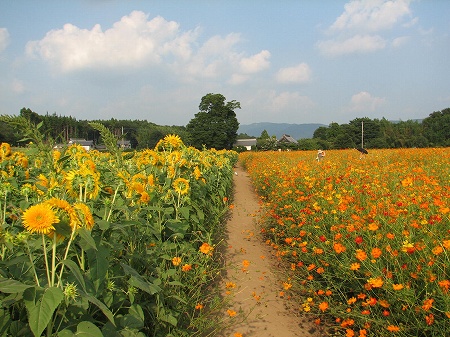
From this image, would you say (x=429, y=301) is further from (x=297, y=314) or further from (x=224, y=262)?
(x=224, y=262)

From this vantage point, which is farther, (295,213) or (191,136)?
(191,136)

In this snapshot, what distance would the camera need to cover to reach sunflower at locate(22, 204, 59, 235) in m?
1.02

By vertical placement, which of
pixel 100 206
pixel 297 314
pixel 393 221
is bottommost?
pixel 297 314

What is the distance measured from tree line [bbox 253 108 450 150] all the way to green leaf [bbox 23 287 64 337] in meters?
35.0

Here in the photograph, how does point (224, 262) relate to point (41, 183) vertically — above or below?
below

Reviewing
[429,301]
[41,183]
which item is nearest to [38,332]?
[41,183]

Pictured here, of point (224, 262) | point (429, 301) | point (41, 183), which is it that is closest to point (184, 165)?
point (224, 262)

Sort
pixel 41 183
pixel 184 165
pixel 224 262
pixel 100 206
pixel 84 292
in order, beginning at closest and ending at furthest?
pixel 84 292 → pixel 41 183 → pixel 100 206 → pixel 184 165 → pixel 224 262

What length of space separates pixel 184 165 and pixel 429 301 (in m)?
2.20

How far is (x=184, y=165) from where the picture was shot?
3.21 metres

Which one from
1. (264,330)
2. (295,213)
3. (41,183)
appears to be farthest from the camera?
(295,213)

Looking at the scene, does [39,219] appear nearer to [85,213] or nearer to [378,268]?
[85,213]

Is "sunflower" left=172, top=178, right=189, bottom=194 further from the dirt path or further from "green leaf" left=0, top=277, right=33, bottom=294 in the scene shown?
"green leaf" left=0, top=277, right=33, bottom=294

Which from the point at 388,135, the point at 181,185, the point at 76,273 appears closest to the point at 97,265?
the point at 76,273
